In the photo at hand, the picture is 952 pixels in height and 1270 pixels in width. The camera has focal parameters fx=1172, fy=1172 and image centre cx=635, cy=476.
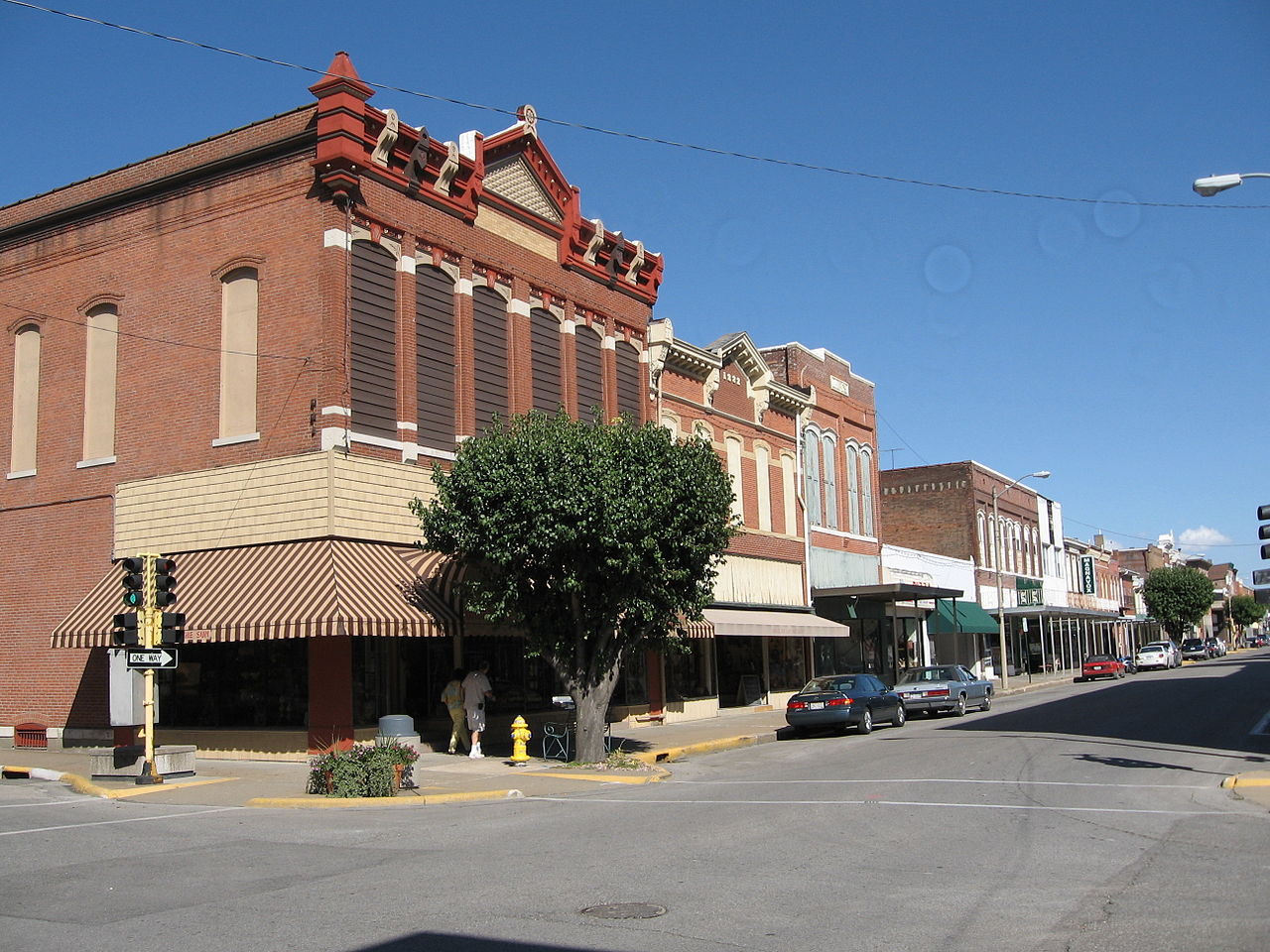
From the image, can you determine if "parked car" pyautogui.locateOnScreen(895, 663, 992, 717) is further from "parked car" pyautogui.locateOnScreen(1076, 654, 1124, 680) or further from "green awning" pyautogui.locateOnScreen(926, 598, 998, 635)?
"parked car" pyautogui.locateOnScreen(1076, 654, 1124, 680)

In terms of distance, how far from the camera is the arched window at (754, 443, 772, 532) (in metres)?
35.1

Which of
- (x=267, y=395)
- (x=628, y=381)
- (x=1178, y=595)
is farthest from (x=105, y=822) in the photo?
(x=1178, y=595)

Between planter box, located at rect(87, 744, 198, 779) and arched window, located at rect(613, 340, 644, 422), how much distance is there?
13.7 m

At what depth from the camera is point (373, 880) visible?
970 centimetres

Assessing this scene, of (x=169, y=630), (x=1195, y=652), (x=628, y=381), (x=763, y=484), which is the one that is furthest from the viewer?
(x=1195, y=652)

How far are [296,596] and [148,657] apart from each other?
7.85 ft

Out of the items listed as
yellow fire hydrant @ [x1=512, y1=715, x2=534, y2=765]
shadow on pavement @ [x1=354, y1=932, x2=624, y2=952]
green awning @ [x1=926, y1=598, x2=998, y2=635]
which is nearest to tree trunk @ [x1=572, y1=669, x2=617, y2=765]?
yellow fire hydrant @ [x1=512, y1=715, x2=534, y2=765]

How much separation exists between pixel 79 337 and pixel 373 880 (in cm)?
1736

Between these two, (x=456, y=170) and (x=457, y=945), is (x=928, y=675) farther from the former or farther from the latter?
(x=457, y=945)

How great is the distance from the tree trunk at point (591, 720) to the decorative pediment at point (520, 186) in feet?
35.1

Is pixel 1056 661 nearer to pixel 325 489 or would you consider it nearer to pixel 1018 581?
pixel 1018 581

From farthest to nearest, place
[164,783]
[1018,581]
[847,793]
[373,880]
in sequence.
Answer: [1018,581]
[164,783]
[847,793]
[373,880]

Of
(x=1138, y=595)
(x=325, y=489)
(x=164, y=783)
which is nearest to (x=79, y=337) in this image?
(x=325, y=489)

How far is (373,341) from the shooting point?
2086 centimetres
